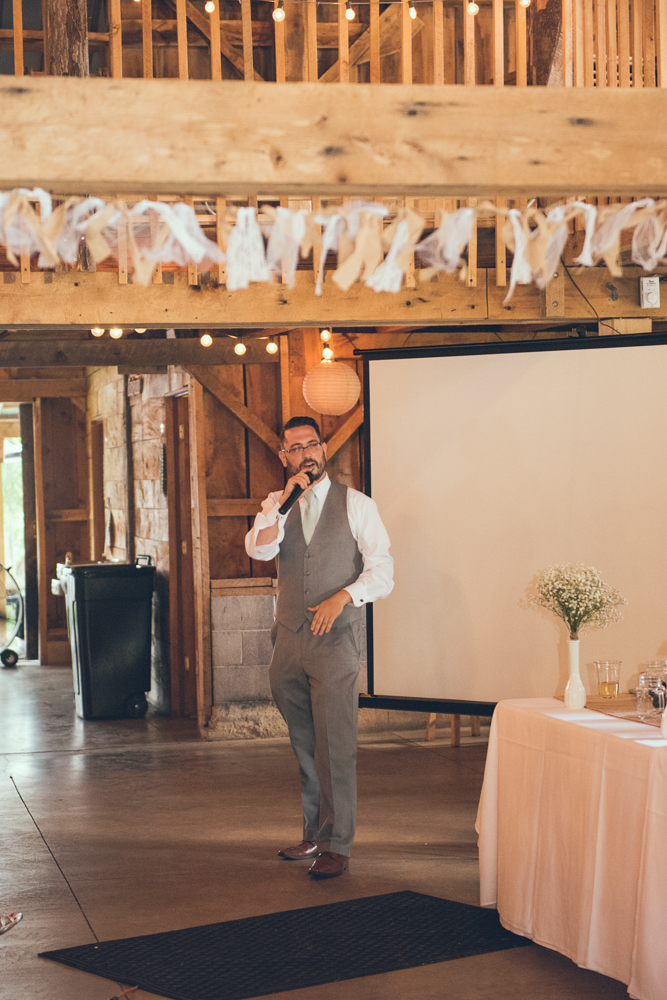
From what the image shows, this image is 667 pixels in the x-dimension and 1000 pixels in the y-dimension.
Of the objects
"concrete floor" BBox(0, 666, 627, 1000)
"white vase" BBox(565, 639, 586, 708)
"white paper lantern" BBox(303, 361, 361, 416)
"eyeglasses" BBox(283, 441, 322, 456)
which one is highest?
"white paper lantern" BBox(303, 361, 361, 416)

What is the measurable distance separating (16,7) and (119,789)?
378 cm

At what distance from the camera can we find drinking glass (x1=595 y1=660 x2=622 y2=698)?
3.71 metres

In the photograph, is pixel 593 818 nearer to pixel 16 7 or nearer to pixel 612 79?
pixel 612 79

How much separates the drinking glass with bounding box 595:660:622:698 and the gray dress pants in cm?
101

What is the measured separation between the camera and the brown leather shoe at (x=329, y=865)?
4.20m

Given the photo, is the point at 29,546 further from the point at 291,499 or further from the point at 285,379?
the point at 291,499

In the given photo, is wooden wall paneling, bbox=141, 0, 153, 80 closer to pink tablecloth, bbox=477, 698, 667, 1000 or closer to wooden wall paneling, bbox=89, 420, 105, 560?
pink tablecloth, bbox=477, 698, 667, 1000

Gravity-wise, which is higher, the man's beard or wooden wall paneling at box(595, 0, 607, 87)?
wooden wall paneling at box(595, 0, 607, 87)

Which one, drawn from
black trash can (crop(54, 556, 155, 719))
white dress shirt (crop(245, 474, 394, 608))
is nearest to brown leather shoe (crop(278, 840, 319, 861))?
white dress shirt (crop(245, 474, 394, 608))

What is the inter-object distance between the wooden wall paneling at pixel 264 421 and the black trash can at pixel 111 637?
43.3 inches

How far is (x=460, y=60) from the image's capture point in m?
6.14

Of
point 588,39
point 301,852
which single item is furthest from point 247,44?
point 301,852

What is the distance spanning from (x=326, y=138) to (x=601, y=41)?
3041 mm

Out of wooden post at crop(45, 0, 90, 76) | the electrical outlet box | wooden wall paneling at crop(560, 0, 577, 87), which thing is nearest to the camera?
wooden wall paneling at crop(560, 0, 577, 87)
